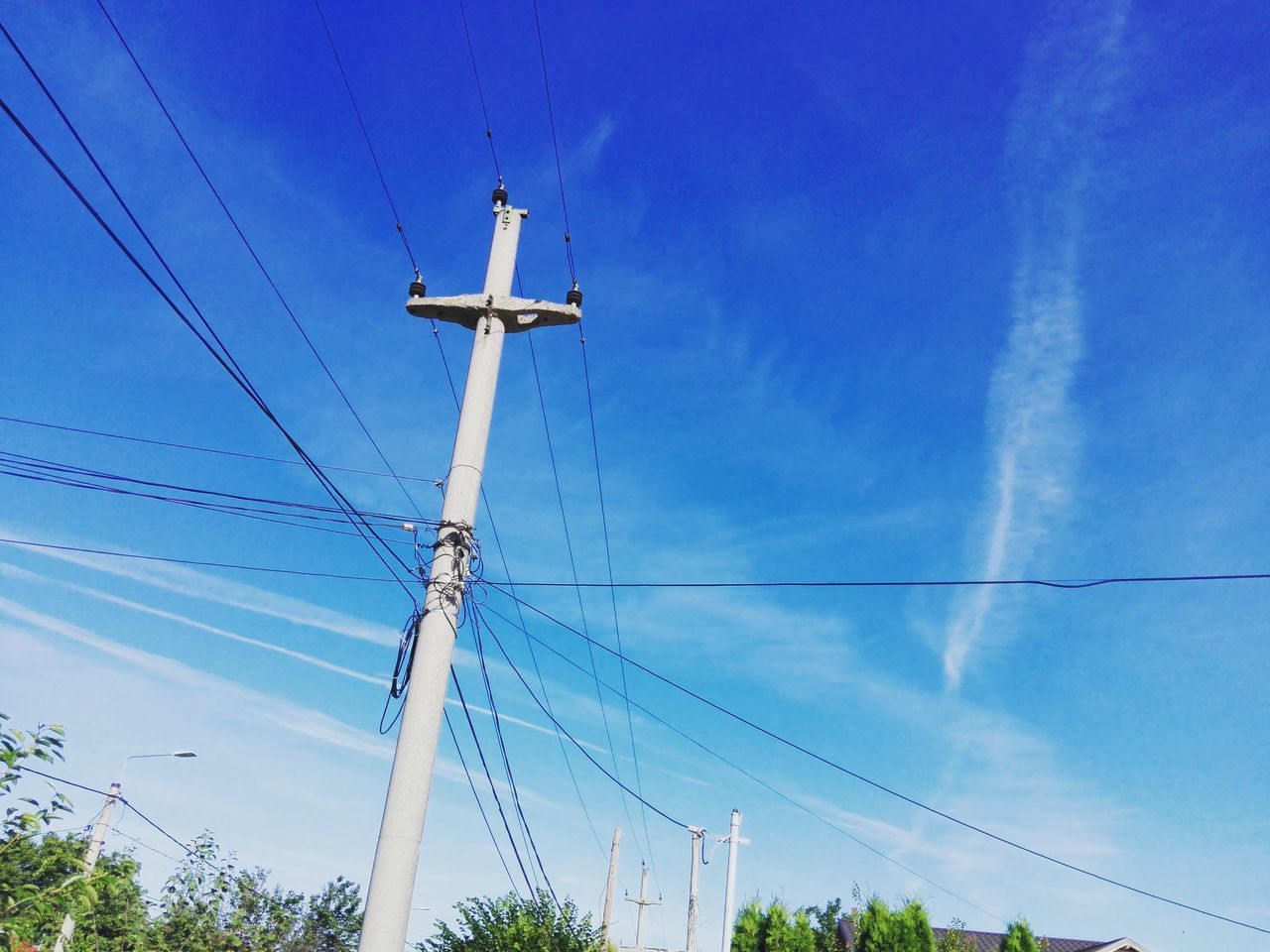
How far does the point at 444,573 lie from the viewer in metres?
9.06

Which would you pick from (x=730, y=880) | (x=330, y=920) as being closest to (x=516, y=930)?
(x=730, y=880)

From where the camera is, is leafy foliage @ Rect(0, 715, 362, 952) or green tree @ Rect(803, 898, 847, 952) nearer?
leafy foliage @ Rect(0, 715, 362, 952)

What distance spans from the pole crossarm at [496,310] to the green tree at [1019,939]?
21650 millimetres

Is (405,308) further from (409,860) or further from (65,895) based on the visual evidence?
(65,895)

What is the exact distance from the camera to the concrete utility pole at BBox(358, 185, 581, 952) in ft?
25.4

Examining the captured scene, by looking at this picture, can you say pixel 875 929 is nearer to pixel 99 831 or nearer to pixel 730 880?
pixel 730 880

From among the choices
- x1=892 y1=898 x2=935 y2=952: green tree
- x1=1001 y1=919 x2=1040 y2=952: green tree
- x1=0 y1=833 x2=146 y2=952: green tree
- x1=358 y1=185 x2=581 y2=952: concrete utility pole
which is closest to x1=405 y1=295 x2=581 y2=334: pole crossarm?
x1=358 y1=185 x2=581 y2=952: concrete utility pole

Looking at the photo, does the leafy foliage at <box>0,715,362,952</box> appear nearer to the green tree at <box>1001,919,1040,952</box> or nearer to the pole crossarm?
the pole crossarm

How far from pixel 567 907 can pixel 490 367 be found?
12878mm

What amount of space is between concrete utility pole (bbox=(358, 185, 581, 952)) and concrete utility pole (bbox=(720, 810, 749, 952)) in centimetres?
1512

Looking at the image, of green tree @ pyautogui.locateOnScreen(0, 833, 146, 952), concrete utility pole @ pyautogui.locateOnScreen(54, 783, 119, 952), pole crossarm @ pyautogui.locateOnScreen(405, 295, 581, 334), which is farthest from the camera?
concrete utility pole @ pyautogui.locateOnScreen(54, 783, 119, 952)

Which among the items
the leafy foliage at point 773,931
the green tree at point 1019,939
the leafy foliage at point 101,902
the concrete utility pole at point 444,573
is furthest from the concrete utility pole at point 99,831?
the green tree at point 1019,939

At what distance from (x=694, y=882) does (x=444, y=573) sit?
86.9ft

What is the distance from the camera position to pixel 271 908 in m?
24.5
